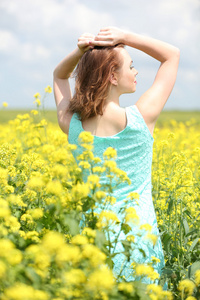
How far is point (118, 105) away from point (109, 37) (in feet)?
1.31

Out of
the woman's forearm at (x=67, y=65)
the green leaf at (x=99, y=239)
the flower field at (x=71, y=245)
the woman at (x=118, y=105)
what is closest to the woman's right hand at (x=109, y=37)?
the woman at (x=118, y=105)

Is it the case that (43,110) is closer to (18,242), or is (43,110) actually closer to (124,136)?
(124,136)

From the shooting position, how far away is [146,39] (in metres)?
2.30

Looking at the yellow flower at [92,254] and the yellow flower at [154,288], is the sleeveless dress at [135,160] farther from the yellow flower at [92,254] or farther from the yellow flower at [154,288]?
the yellow flower at [92,254]

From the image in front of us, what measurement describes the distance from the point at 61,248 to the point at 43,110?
9.88 ft

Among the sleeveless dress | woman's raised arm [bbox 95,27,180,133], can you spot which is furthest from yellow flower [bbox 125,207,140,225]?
woman's raised arm [bbox 95,27,180,133]

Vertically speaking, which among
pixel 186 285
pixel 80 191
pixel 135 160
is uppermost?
pixel 135 160

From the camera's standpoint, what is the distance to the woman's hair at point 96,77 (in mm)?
2150

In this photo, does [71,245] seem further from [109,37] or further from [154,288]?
[109,37]

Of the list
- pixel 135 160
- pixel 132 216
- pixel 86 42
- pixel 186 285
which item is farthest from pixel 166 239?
pixel 86 42

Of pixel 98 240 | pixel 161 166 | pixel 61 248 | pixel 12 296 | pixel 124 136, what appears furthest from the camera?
pixel 161 166

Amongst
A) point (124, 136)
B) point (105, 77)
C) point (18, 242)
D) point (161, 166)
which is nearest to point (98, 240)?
point (18, 242)

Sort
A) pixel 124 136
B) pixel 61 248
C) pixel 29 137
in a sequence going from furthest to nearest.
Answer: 1. pixel 29 137
2. pixel 124 136
3. pixel 61 248

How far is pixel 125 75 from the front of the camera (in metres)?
2.22
